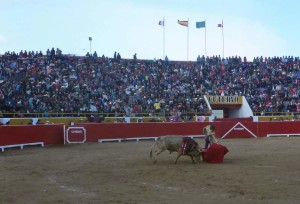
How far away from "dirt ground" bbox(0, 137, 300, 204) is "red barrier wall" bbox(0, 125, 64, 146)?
4.14 m

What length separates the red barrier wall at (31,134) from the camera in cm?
1962

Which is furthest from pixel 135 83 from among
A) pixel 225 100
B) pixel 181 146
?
pixel 181 146

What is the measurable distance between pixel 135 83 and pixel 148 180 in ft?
85.9

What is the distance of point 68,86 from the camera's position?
3212 cm

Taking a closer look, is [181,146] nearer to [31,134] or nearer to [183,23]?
[31,134]

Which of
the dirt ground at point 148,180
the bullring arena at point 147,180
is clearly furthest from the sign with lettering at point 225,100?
the dirt ground at point 148,180

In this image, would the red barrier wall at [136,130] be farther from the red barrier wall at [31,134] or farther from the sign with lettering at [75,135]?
the sign with lettering at [75,135]

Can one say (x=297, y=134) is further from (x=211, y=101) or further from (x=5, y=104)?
(x=5, y=104)

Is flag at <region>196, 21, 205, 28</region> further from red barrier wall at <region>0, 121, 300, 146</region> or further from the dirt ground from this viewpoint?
the dirt ground

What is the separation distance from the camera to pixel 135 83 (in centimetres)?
3638

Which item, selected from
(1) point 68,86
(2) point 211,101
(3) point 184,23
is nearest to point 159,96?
(2) point 211,101

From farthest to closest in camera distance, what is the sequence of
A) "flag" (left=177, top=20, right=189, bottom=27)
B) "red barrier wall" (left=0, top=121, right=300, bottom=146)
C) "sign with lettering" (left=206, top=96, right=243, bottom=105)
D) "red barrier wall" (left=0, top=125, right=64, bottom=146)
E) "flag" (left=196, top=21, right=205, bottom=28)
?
1. "flag" (left=196, top=21, right=205, bottom=28)
2. "flag" (left=177, top=20, right=189, bottom=27)
3. "sign with lettering" (left=206, top=96, right=243, bottom=105)
4. "red barrier wall" (left=0, top=121, right=300, bottom=146)
5. "red barrier wall" (left=0, top=125, right=64, bottom=146)

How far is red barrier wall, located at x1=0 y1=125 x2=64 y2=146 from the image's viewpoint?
19.6 metres

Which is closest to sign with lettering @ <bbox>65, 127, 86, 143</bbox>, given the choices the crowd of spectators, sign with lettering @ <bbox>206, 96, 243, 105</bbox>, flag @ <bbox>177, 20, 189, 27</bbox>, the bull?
the crowd of spectators
